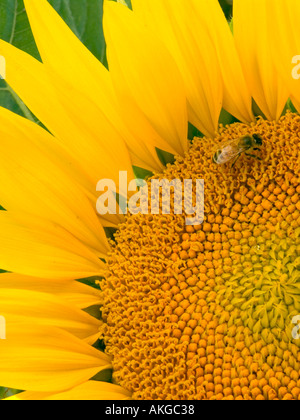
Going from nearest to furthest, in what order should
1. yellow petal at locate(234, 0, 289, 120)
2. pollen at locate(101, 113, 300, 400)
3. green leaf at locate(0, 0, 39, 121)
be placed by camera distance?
pollen at locate(101, 113, 300, 400) → yellow petal at locate(234, 0, 289, 120) → green leaf at locate(0, 0, 39, 121)

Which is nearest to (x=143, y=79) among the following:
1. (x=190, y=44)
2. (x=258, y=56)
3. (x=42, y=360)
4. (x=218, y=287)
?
(x=190, y=44)

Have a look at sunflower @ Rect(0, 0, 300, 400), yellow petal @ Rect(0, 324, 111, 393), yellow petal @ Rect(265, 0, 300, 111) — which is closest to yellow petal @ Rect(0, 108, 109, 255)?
sunflower @ Rect(0, 0, 300, 400)

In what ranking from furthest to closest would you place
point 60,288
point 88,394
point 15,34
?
point 15,34
point 60,288
point 88,394

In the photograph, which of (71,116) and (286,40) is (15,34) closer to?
(71,116)

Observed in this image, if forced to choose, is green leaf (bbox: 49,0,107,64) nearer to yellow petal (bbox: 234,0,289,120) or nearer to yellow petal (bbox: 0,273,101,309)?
yellow petal (bbox: 234,0,289,120)

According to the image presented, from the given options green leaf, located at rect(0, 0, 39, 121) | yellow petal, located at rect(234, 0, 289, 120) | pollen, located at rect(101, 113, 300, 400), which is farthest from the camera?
green leaf, located at rect(0, 0, 39, 121)

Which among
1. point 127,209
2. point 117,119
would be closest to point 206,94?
point 117,119
